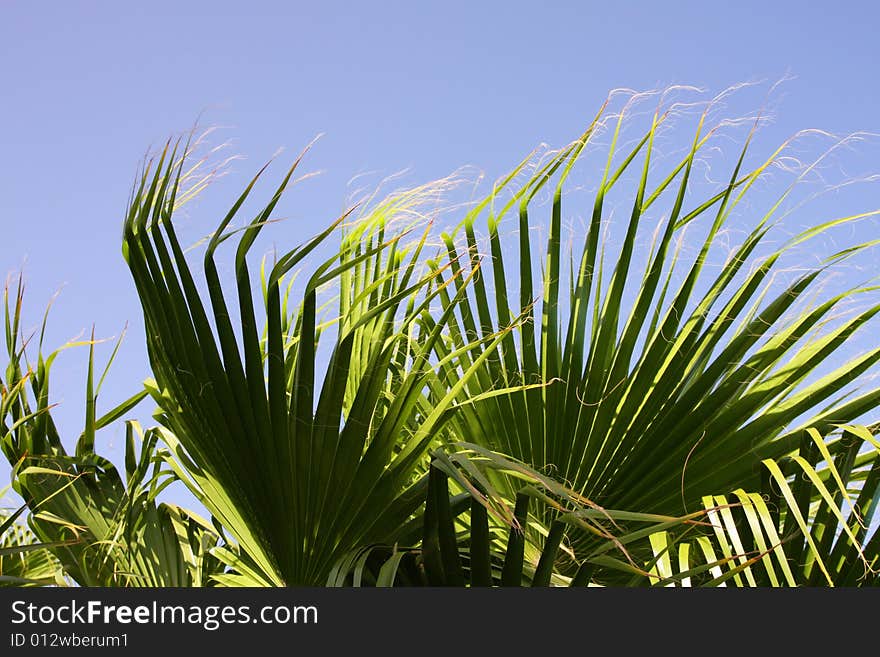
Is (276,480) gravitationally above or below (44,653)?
above

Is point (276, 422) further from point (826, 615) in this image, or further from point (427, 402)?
point (826, 615)

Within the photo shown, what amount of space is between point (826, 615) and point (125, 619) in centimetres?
102

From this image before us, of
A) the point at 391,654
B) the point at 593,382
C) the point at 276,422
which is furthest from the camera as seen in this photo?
the point at 593,382

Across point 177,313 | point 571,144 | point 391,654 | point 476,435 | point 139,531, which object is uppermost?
point 571,144

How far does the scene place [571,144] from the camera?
87.4 inches

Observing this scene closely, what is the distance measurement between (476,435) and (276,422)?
58 cm

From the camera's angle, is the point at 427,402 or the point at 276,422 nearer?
the point at 276,422

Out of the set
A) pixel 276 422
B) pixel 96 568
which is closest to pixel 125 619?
pixel 276 422

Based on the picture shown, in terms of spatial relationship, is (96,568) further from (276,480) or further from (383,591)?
(383,591)

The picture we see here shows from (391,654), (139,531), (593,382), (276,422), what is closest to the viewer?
(391,654)

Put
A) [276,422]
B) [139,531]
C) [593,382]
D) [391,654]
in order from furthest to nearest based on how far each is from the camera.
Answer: [139,531]
[593,382]
[276,422]
[391,654]

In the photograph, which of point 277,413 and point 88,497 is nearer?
point 277,413

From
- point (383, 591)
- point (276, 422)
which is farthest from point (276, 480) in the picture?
point (383, 591)

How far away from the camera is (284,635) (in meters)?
1.32
